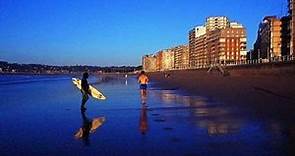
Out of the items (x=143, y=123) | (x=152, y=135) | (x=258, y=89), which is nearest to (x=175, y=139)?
(x=152, y=135)

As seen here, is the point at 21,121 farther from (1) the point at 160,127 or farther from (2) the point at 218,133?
(2) the point at 218,133

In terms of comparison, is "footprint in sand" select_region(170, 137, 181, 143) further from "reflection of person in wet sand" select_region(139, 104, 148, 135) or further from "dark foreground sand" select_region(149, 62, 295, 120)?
"dark foreground sand" select_region(149, 62, 295, 120)

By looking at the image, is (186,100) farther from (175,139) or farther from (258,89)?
(175,139)

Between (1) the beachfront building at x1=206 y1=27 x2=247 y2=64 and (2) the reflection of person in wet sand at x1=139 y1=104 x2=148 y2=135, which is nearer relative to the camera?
(2) the reflection of person in wet sand at x1=139 y1=104 x2=148 y2=135

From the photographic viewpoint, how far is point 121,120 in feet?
46.1

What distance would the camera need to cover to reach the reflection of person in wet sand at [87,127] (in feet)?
34.2

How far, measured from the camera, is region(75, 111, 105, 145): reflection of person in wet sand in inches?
411

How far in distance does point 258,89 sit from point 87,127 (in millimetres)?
20440

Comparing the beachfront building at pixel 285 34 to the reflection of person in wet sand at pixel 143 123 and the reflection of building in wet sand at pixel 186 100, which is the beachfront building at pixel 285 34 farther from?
the reflection of person in wet sand at pixel 143 123

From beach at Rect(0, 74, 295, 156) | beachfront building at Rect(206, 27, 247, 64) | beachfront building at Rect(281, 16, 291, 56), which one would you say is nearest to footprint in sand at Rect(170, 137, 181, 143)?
beach at Rect(0, 74, 295, 156)

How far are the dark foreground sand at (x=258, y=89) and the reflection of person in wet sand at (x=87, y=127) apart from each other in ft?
18.1

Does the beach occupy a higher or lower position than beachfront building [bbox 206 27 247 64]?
lower

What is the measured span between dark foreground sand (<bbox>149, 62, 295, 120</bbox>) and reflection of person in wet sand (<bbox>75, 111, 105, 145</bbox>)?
553cm

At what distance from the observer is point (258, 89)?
30.6 metres
